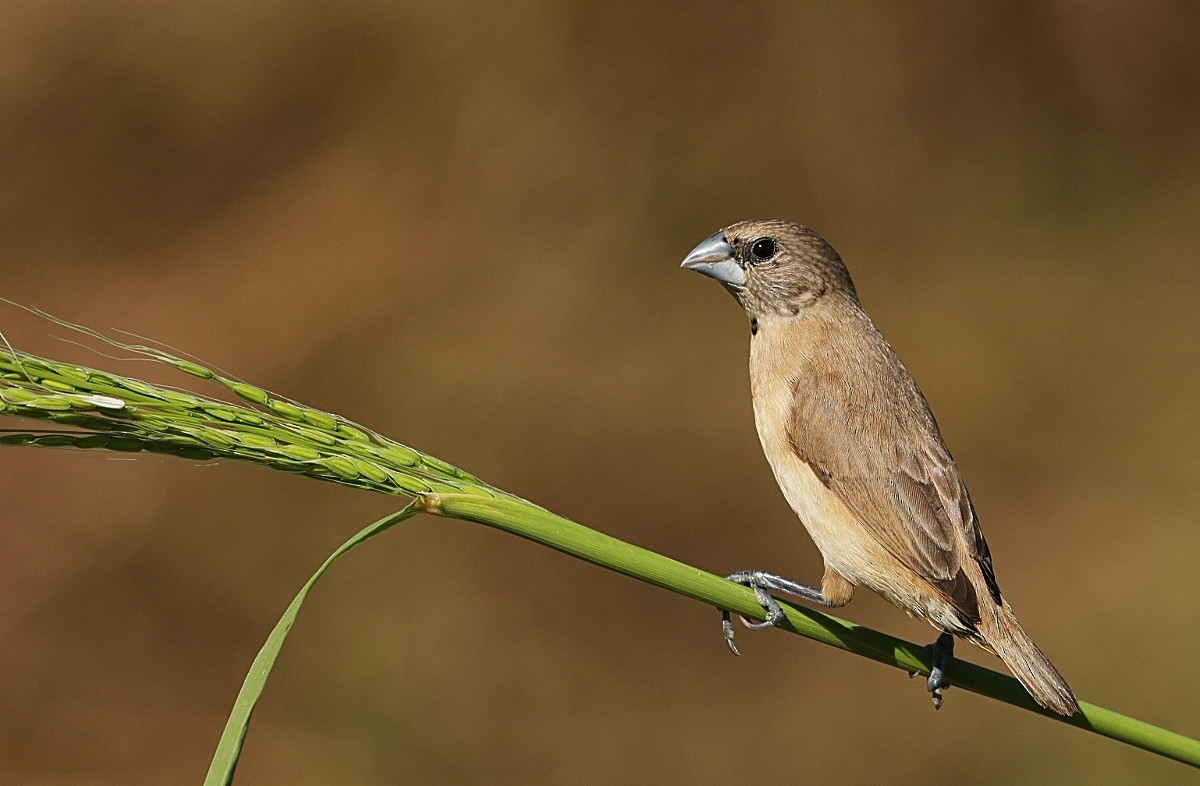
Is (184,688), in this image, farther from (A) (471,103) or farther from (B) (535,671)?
(A) (471,103)

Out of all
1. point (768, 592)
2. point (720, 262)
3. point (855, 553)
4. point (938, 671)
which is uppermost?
point (720, 262)

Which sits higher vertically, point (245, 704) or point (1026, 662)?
point (1026, 662)

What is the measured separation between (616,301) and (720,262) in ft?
11.9

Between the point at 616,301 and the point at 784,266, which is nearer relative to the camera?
the point at 784,266

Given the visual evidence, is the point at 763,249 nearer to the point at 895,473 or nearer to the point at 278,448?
the point at 895,473

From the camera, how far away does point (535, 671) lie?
6.40 m

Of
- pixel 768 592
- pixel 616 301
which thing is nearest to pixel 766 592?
pixel 768 592

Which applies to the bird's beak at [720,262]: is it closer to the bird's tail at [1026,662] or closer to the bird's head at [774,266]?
the bird's head at [774,266]

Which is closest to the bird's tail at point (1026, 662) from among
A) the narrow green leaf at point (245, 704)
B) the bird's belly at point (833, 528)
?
the bird's belly at point (833, 528)

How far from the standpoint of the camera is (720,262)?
345 centimetres

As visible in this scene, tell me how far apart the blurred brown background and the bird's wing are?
3449 millimetres

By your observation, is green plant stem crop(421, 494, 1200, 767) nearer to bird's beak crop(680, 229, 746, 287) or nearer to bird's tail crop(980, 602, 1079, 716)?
bird's tail crop(980, 602, 1079, 716)

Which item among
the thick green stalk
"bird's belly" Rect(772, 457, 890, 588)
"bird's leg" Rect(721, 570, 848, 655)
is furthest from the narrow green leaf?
"bird's belly" Rect(772, 457, 890, 588)

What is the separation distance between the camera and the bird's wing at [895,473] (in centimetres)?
279
